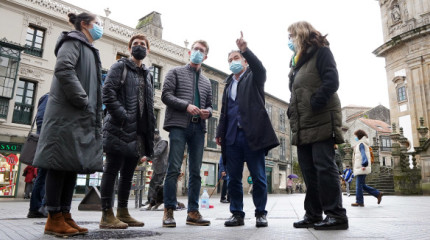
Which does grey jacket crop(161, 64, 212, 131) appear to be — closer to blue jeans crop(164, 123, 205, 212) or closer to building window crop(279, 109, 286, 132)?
blue jeans crop(164, 123, 205, 212)

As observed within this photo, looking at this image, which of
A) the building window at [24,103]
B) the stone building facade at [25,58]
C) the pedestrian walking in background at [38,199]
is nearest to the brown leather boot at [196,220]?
the pedestrian walking in background at [38,199]

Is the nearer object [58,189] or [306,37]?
[58,189]

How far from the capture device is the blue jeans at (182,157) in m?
3.85

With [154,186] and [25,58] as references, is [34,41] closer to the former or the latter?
[25,58]

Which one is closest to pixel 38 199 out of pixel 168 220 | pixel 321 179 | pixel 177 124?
pixel 168 220

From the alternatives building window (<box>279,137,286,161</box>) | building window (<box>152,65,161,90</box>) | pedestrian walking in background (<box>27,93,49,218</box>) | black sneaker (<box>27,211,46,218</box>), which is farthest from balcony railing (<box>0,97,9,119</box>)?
building window (<box>279,137,286,161</box>)

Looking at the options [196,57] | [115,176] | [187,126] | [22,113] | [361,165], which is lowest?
[115,176]

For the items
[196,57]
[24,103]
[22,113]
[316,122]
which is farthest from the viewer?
[24,103]

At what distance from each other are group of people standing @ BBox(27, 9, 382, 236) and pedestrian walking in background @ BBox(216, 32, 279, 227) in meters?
0.01

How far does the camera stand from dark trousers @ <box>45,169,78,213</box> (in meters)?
2.79

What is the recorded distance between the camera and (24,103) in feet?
54.5

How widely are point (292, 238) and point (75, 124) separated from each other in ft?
6.77

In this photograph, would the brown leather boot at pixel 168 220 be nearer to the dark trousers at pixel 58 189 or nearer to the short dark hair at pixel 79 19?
the dark trousers at pixel 58 189

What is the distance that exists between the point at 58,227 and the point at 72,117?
3.09 ft
